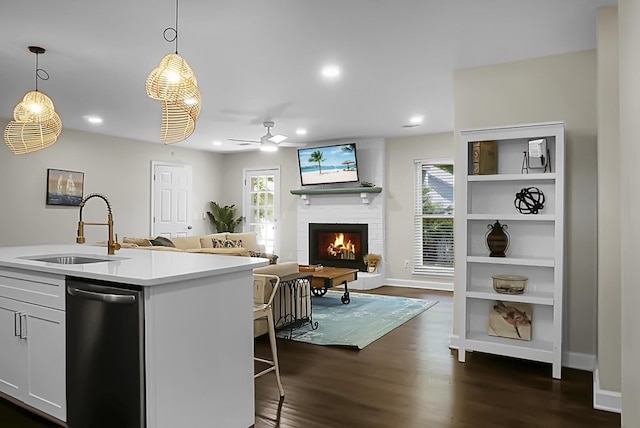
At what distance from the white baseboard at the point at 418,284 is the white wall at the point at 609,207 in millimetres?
4342

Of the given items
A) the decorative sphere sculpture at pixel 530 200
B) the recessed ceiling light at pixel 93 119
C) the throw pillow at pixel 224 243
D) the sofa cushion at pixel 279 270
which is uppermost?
the recessed ceiling light at pixel 93 119

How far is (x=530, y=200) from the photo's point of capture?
3686mm

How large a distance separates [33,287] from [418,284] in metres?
6.03

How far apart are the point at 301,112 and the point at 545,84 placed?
3.09 metres

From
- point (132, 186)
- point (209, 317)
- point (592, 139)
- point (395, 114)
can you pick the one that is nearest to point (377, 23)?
point (592, 139)

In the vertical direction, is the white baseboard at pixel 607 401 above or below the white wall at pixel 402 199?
below

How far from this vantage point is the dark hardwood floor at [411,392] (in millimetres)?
2662

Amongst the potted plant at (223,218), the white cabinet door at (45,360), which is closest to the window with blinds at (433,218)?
the potted plant at (223,218)

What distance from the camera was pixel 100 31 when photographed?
3.26 metres

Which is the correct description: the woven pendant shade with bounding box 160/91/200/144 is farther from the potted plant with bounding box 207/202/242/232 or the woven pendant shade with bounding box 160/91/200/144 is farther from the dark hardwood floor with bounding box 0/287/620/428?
the potted plant with bounding box 207/202/242/232

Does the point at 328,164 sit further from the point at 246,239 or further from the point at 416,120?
the point at 416,120

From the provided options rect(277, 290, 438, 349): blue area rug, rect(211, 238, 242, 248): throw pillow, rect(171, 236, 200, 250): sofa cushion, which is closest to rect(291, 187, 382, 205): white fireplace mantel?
rect(211, 238, 242, 248): throw pillow

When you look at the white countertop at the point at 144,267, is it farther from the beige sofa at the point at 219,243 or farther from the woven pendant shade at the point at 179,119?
the beige sofa at the point at 219,243

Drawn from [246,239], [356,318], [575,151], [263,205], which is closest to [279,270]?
[356,318]
